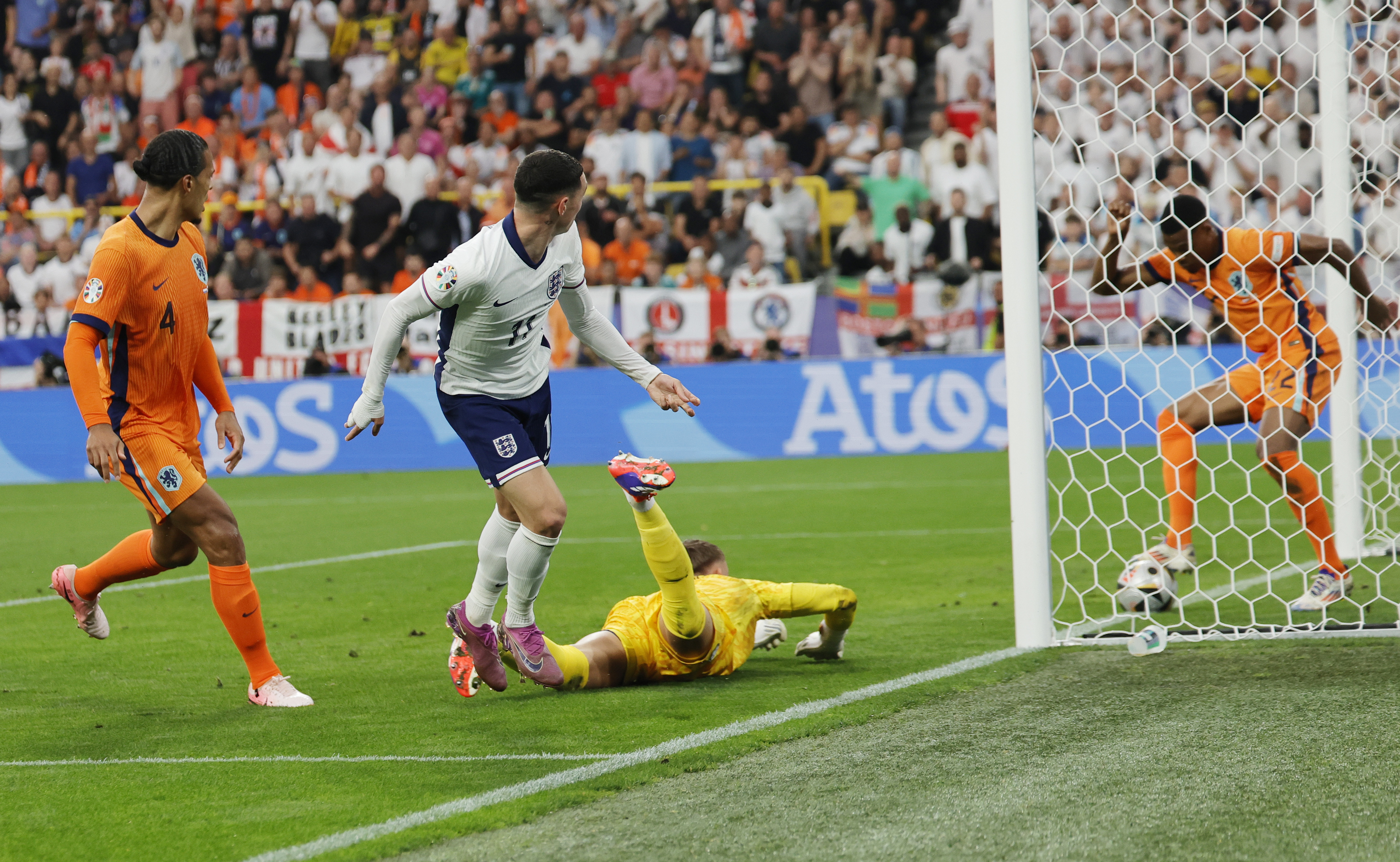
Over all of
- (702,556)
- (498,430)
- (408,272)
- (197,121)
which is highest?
(197,121)

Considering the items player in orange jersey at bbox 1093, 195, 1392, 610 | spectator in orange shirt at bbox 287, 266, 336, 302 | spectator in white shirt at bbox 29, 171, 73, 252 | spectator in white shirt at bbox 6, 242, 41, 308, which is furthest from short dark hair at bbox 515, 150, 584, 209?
spectator in white shirt at bbox 29, 171, 73, 252

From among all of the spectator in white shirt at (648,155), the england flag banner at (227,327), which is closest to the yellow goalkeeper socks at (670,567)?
the england flag banner at (227,327)

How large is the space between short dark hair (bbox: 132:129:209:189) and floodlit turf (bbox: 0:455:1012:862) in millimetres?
1626

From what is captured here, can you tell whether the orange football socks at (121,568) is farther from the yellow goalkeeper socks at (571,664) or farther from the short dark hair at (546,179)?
the short dark hair at (546,179)

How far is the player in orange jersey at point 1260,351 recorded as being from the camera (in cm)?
621

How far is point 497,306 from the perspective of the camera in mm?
4723

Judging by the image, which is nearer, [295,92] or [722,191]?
[722,191]

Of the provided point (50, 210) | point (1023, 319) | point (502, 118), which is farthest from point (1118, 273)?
point (50, 210)

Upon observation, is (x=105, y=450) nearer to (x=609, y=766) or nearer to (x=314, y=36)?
(x=609, y=766)

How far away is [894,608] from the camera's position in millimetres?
6551

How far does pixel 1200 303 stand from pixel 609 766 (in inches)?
458

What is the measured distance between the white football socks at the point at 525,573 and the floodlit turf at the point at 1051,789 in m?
1.13

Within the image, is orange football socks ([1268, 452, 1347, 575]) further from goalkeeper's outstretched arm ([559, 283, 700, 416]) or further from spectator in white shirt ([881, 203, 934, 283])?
spectator in white shirt ([881, 203, 934, 283])

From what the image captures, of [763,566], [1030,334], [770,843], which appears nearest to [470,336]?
[1030,334]
